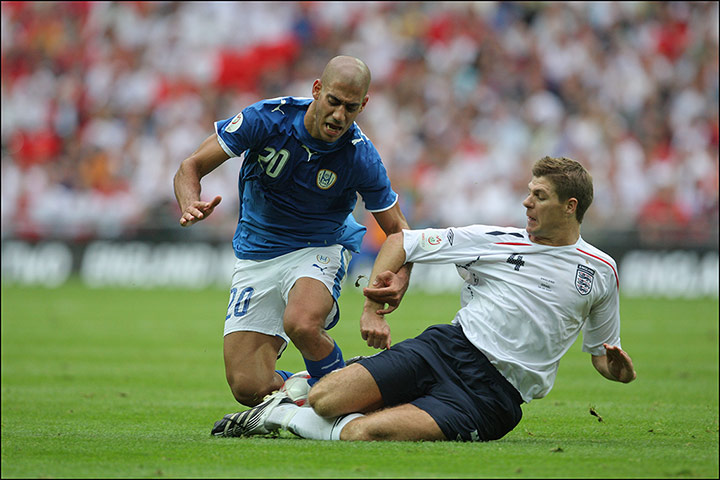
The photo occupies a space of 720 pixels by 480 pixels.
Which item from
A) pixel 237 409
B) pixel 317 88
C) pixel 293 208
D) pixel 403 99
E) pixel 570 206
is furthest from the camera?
pixel 403 99

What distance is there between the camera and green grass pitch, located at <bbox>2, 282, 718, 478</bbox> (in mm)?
4816

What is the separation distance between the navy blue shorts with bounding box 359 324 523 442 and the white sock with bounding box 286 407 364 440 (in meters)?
0.29

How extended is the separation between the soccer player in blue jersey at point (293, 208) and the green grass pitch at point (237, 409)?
2.27 feet

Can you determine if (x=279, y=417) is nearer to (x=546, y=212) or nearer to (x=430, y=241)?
(x=430, y=241)

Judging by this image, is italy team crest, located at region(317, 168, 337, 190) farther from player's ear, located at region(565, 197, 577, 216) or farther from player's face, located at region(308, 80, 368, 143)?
player's ear, located at region(565, 197, 577, 216)

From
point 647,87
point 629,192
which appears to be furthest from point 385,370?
point 647,87

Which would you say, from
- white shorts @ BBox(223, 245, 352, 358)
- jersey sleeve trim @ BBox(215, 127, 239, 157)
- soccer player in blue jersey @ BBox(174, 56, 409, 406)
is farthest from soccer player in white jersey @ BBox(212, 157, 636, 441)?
jersey sleeve trim @ BBox(215, 127, 239, 157)

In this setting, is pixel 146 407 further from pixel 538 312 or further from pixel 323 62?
pixel 323 62

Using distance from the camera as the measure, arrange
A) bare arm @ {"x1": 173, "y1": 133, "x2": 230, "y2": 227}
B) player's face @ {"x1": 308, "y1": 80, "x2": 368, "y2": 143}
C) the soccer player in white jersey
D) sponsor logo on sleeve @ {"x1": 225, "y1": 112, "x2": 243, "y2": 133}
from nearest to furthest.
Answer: the soccer player in white jersey < bare arm @ {"x1": 173, "y1": 133, "x2": 230, "y2": 227} < player's face @ {"x1": 308, "y1": 80, "x2": 368, "y2": 143} < sponsor logo on sleeve @ {"x1": 225, "y1": 112, "x2": 243, "y2": 133}

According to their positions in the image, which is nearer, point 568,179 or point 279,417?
point 568,179

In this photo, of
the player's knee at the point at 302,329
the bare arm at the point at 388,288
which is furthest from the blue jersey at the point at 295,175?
the bare arm at the point at 388,288

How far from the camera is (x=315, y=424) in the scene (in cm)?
592

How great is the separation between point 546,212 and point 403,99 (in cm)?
1729

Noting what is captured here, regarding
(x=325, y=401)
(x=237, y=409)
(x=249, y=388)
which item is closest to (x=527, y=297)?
(x=325, y=401)
